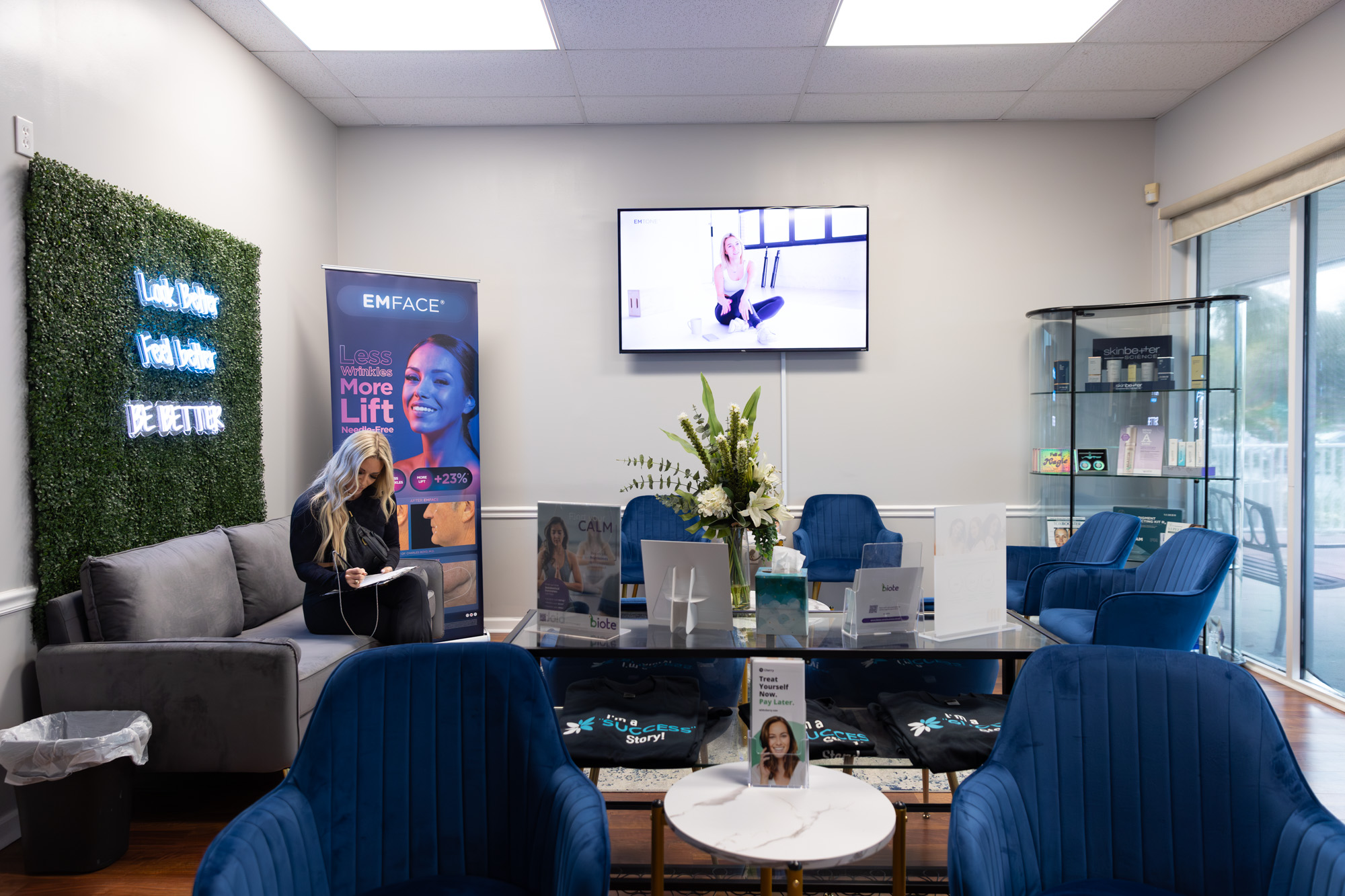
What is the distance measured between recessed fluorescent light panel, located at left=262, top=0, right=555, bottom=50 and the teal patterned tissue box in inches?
116

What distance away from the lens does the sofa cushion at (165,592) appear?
2773mm

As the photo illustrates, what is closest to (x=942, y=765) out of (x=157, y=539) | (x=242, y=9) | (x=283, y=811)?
(x=283, y=811)

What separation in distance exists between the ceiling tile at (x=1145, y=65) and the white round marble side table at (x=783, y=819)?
4.07 meters

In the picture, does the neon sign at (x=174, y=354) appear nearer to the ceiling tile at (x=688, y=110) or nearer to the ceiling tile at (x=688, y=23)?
the ceiling tile at (x=688, y=23)

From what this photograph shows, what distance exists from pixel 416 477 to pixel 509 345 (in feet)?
3.51

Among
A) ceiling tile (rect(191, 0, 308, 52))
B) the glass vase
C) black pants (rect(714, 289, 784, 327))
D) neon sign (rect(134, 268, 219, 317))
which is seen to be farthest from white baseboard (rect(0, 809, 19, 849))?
black pants (rect(714, 289, 784, 327))

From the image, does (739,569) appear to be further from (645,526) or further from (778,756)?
(645,526)

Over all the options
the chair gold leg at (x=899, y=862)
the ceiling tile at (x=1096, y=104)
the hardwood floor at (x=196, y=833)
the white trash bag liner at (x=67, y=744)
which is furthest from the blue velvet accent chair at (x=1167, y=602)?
the white trash bag liner at (x=67, y=744)

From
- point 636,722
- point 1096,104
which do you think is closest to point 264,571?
point 636,722

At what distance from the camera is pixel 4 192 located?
268cm

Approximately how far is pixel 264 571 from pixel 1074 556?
399cm

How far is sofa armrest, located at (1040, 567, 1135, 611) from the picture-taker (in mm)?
3771

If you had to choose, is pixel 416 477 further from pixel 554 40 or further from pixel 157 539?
pixel 554 40

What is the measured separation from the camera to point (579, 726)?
7.04 ft
